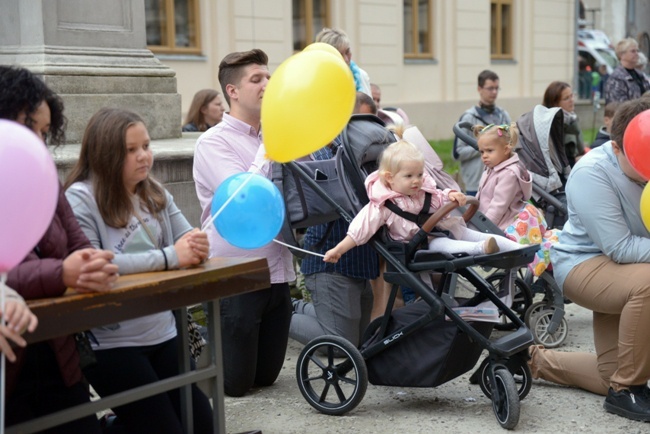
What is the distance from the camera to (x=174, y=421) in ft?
11.9

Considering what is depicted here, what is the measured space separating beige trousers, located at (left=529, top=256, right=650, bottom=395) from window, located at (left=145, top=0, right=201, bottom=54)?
1139cm

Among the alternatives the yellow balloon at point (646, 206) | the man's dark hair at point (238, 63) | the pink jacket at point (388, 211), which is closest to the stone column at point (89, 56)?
the man's dark hair at point (238, 63)

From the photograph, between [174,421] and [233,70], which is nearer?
[174,421]

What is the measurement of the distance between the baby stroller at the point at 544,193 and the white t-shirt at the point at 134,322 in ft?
9.28

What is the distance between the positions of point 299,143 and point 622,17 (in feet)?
97.6

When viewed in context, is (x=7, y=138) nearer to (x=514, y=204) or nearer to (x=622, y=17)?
(x=514, y=204)

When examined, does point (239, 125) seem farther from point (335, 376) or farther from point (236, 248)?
point (335, 376)

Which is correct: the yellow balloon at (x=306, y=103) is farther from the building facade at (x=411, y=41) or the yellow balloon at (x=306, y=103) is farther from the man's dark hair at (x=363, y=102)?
the building facade at (x=411, y=41)

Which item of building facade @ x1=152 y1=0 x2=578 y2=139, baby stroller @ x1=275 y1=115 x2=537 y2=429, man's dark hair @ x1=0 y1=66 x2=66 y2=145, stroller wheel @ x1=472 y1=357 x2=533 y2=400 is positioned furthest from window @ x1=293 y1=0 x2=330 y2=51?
man's dark hair @ x1=0 y1=66 x2=66 y2=145

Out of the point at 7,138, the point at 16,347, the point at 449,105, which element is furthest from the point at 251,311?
the point at 449,105

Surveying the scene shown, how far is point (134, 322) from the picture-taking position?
12.0 feet

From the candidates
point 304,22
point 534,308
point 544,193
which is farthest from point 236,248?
point 304,22

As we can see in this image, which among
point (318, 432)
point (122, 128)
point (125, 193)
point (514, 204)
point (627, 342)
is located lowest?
point (318, 432)

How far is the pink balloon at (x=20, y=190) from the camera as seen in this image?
8.75ft
